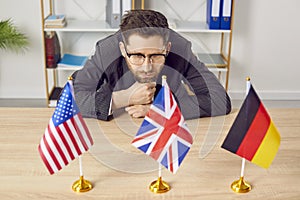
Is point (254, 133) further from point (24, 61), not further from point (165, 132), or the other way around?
point (24, 61)

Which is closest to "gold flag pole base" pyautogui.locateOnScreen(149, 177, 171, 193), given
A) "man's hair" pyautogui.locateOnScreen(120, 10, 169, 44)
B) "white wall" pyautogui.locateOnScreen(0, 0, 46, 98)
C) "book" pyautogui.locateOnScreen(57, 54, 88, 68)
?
"man's hair" pyautogui.locateOnScreen(120, 10, 169, 44)

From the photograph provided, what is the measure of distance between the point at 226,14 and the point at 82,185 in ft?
7.09

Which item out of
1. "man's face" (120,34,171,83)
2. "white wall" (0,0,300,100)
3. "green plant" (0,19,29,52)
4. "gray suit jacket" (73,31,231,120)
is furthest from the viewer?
"white wall" (0,0,300,100)

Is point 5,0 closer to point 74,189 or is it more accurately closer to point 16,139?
point 16,139

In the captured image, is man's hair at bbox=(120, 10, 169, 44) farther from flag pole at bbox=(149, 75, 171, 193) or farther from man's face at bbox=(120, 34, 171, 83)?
flag pole at bbox=(149, 75, 171, 193)

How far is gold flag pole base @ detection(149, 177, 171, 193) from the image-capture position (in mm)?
1152

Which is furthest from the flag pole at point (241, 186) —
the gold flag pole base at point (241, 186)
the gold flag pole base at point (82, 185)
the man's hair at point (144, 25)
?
the man's hair at point (144, 25)

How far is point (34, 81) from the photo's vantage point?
3484 millimetres

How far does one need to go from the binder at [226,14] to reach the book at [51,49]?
117 cm

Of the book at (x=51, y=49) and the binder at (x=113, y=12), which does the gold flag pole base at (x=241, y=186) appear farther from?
the book at (x=51, y=49)

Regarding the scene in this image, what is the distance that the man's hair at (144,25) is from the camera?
154 cm

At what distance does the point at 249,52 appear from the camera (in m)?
3.47

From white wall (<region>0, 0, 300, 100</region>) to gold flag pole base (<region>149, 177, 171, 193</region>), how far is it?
2.31 metres

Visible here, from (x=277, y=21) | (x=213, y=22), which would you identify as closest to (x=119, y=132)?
(x=213, y=22)
